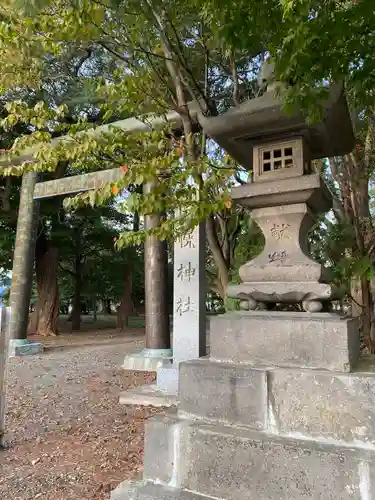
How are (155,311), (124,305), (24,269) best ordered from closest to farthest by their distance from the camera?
1. (155,311)
2. (24,269)
3. (124,305)

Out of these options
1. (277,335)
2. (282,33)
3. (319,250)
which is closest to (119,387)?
(319,250)

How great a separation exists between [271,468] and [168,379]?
313 cm

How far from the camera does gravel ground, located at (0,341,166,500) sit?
290cm

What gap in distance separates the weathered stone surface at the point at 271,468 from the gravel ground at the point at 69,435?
3.08ft

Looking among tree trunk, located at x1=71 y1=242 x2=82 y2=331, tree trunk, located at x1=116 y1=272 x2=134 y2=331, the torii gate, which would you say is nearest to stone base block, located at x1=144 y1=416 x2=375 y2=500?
the torii gate

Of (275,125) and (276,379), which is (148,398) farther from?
(275,125)

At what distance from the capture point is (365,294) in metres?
5.06

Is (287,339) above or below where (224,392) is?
above

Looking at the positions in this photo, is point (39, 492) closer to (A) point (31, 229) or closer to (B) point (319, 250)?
(B) point (319, 250)

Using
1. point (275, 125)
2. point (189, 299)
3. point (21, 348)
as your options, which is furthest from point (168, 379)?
point (21, 348)

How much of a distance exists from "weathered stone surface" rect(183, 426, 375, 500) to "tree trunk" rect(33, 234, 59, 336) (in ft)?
40.7

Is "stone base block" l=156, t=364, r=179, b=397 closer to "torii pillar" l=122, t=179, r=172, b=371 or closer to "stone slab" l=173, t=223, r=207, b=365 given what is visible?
"stone slab" l=173, t=223, r=207, b=365

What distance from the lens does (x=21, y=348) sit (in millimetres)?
8922

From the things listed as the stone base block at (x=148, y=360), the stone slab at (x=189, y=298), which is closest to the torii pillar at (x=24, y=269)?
the stone base block at (x=148, y=360)
